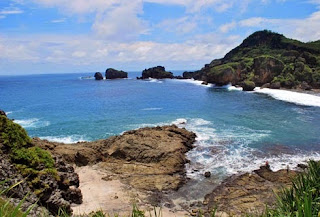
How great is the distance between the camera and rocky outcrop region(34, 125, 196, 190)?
89.6 feet

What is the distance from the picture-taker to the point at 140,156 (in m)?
31.6

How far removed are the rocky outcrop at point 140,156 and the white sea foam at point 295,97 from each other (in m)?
41.5

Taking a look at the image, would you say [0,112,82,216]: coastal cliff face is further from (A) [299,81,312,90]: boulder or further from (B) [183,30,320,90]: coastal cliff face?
(B) [183,30,320,90]: coastal cliff face

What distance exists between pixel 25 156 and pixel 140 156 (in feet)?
45.2

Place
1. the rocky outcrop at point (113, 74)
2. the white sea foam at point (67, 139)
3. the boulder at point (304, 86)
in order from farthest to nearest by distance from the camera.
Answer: the rocky outcrop at point (113, 74)
the boulder at point (304, 86)
the white sea foam at point (67, 139)

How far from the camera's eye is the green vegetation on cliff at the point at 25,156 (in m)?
19.6

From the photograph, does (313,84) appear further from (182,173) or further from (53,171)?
(53,171)

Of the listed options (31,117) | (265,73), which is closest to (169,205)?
(31,117)

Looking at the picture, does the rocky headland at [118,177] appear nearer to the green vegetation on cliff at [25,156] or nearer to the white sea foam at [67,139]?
the green vegetation on cliff at [25,156]

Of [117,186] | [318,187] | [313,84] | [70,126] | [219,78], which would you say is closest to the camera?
[318,187]

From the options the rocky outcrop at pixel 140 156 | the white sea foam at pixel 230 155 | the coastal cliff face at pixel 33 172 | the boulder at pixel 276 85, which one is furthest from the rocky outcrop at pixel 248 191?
the boulder at pixel 276 85

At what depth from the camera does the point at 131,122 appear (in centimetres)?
5091

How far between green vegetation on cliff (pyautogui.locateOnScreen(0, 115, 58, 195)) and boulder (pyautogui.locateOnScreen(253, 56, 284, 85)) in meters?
87.1

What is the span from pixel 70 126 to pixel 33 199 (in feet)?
107
